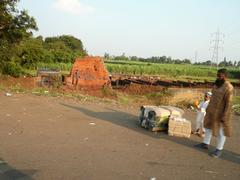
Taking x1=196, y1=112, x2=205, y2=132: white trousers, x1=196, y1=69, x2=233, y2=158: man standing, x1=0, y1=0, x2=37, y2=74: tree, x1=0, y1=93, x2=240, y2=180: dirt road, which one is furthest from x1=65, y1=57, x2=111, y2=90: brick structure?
x1=196, y1=69, x2=233, y2=158: man standing

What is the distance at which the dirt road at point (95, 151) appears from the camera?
5.92 m

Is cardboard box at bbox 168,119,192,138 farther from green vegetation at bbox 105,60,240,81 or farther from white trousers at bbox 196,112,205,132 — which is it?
green vegetation at bbox 105,60,240,81

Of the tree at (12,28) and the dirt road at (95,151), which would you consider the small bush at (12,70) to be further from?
the dirt road at (95,151)

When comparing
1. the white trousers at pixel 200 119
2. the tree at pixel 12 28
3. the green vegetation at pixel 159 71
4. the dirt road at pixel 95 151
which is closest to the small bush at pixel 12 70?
the tree at pixel 12 28

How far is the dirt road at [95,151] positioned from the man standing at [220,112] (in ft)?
1.68

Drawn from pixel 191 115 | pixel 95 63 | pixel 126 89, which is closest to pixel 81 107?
pixel 191 115

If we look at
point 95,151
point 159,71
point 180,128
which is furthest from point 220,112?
point 159,71

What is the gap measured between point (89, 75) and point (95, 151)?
2407 cm

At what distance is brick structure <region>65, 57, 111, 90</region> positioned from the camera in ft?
99.1

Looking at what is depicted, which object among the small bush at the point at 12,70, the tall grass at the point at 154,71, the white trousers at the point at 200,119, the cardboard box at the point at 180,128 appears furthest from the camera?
the tall grass at the point at 154,71

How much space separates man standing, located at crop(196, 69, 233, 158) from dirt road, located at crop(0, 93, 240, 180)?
1.68ft

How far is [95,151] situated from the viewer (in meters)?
7.25

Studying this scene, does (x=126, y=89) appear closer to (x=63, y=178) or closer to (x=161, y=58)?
(x=63, y=178)

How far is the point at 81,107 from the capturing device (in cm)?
1362
